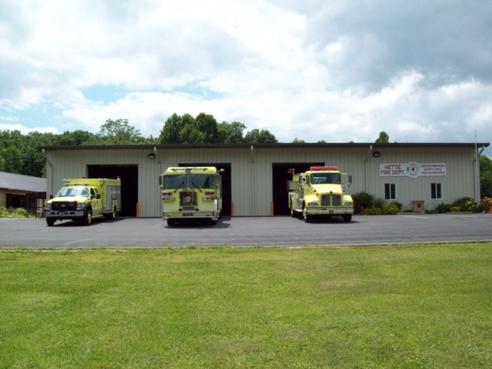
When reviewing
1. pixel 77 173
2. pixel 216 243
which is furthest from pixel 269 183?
pixel 216 243

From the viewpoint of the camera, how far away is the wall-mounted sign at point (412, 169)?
30984 millimetres

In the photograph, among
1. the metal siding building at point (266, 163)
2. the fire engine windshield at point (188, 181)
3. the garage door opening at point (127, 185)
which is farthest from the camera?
the garage door opening at point (127, 185)

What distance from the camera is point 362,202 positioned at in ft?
96.9

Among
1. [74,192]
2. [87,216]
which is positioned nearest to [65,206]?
[87,216]

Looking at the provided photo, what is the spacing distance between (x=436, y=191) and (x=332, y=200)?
465 inches

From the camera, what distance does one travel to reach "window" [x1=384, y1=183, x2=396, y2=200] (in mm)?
30812

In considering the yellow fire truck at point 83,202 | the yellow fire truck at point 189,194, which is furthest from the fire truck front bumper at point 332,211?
the yellow fire truck at point 83,202

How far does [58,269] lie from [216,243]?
4886 mm

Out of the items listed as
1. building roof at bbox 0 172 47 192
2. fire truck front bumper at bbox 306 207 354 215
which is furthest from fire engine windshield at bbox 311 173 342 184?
building roof at bbox 0 172 47 192

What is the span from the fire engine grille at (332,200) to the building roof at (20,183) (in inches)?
1341

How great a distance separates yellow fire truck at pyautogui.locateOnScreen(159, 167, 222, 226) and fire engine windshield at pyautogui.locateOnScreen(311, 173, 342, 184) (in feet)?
16.6

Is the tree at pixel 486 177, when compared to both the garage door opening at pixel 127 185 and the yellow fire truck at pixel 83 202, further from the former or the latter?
the yellow fire truck at pixel 83 202

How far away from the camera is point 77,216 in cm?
2269

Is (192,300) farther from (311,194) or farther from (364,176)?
(364,176)
